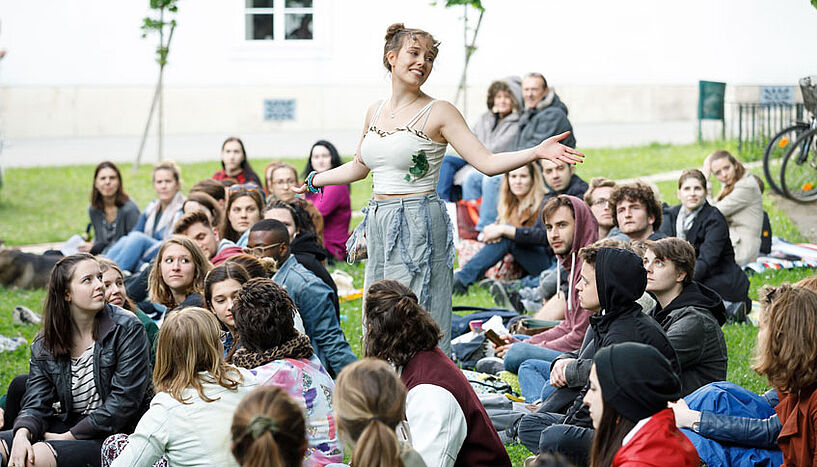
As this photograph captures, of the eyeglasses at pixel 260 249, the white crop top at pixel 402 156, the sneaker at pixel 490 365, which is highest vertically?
the white crop top at pixel 402 156

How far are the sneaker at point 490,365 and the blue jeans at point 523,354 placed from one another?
4.4 inches

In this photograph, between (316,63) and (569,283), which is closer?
(569,283)

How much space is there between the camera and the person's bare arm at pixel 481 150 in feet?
14.8

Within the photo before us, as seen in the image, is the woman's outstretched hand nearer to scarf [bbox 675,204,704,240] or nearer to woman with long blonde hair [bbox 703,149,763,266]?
scarf [bbox 675,204,704,240]

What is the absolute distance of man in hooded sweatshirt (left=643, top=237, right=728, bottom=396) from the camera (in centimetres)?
476

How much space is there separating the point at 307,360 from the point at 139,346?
1062 mm

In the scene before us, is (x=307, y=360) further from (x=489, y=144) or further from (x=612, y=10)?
(x=612, y=10)

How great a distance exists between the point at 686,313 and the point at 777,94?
41.1 feet

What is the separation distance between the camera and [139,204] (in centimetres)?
1393

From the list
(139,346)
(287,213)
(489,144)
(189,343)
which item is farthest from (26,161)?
(189,343)

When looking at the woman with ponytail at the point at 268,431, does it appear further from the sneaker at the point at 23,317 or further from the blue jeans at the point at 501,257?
the sneaker at the point at 23,317

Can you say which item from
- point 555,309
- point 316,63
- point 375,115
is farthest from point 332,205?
point 316,63

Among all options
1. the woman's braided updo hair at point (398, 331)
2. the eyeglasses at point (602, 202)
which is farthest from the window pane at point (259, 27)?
the woman's braided updo hair at point (398, 331)

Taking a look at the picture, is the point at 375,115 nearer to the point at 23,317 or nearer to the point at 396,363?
the point at 396,363
